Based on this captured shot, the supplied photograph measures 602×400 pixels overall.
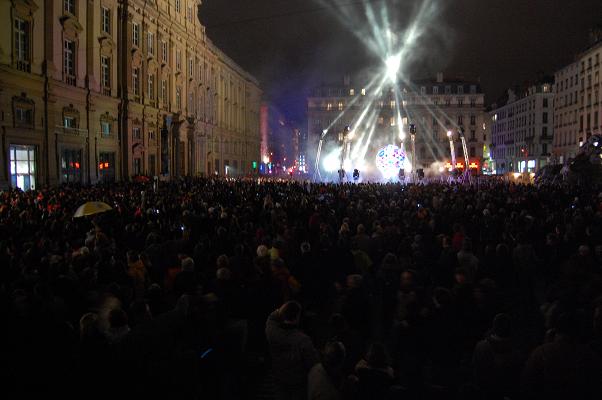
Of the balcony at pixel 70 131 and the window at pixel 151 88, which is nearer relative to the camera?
the balcony at pixel 70 131

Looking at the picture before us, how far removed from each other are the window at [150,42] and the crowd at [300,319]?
36.6 metres

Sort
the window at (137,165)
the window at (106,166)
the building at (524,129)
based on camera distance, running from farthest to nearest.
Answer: the building at (524,129)
the window at (137,165)
the window at (106,166)

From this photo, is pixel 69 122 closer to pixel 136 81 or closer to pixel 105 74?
pixel 105 74

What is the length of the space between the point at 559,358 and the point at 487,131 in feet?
403

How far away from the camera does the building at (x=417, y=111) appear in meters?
110

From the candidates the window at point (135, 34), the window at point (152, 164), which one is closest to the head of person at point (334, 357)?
the window at point (135, 34)

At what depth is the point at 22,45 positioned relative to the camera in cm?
3031

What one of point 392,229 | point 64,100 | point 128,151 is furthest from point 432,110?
point 392,229

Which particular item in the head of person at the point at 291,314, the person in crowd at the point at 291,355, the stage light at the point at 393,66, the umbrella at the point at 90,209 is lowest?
the person in crowd at the point at 291,355

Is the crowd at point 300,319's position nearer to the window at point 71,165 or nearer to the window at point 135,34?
the window at point 71,165

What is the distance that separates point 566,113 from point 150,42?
2169 inches

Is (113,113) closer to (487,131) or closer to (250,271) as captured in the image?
(250,271)

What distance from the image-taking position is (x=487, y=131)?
121m

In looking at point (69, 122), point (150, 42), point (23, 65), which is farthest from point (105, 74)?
point (23, 65)
